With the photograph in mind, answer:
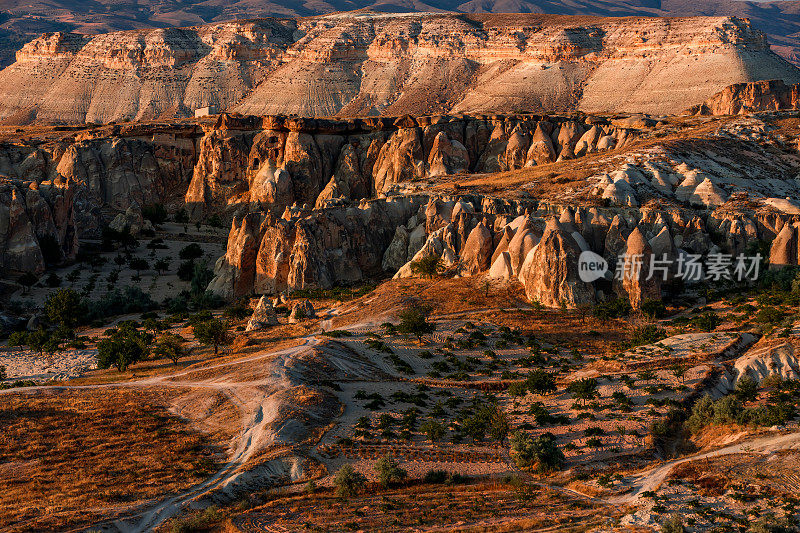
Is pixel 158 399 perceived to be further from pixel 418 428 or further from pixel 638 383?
pixel 638 383

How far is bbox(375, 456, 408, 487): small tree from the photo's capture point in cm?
3584

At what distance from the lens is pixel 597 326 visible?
5853 centimetres

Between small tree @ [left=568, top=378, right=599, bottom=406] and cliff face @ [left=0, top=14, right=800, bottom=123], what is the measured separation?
10796 cm

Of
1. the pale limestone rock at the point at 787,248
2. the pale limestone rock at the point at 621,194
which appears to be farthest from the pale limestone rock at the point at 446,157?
the pale limestone rock at the point at 787,248

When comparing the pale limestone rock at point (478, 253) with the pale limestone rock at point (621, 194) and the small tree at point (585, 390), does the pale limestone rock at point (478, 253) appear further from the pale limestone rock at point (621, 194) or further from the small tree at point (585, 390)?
the small tree at point (585, 390)

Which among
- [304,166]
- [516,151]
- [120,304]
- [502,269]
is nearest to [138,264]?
[120,304]

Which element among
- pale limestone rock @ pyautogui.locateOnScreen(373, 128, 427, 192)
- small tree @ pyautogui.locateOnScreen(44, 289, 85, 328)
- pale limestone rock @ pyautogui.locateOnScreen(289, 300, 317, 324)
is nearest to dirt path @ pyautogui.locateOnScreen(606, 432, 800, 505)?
pale limestone rock @ pyautogui.locateOnScreen(289, 300, 317, 324)

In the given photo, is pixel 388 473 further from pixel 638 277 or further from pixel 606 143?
pixel 606 143

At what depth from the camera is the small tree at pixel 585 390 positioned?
45844 mm

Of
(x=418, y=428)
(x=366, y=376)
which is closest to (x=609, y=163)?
(x=366, y=376)

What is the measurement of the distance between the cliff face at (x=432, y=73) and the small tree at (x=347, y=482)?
402ft

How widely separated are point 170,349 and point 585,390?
24.0 meters

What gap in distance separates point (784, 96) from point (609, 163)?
60.0 m

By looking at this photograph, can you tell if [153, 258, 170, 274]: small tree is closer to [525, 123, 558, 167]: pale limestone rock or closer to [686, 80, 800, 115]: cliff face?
[525, 123, 558, 167]: pale limestone rock
